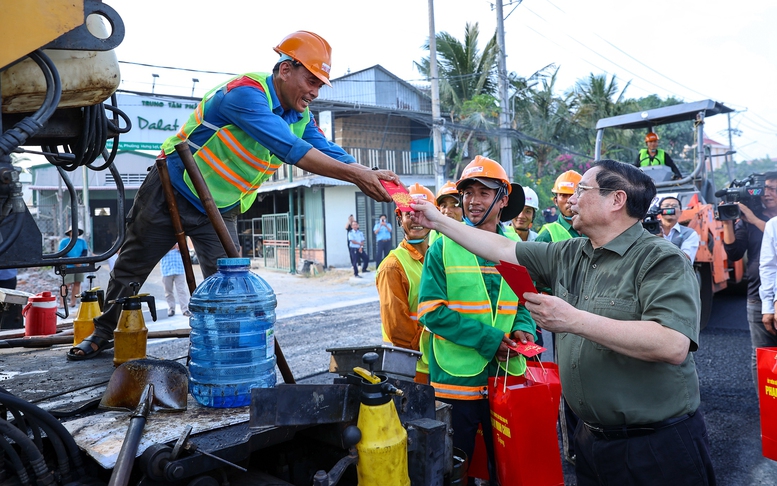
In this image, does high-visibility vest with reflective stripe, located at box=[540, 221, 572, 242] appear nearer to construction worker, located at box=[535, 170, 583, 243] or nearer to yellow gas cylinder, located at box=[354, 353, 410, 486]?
construction worker, located at box=[535, 170, 583, 243]

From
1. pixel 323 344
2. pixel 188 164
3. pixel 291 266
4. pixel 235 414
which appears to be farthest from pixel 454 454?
pixel 291 266

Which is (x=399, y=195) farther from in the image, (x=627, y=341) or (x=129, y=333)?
(x=129, y=333)

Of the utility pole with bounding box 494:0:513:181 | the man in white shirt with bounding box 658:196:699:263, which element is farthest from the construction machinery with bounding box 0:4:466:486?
the utility pole with bounding box 494:0:513:181

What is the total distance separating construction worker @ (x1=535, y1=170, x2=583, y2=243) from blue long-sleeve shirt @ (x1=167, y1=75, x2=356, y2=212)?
2595 mm

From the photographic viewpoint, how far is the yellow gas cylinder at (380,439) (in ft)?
6.49

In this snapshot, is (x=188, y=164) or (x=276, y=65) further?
(x=276, y=65)

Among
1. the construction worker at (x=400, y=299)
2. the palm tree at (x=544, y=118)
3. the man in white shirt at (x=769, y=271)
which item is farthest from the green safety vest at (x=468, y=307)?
the palm tree at (x=544, y=118)

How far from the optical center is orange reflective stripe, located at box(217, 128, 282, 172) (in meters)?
3.24

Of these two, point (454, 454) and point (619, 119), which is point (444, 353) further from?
point (619, 119)

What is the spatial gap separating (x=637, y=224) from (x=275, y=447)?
189 centimetres

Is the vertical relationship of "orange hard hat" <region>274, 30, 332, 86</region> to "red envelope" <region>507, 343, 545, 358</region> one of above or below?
above

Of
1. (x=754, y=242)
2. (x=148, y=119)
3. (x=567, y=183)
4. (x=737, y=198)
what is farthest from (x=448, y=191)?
(x=148, y=119)

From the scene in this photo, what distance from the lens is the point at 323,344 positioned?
27.9 ft

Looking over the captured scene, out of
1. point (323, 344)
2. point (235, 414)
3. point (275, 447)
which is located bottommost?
point (323, 344)
